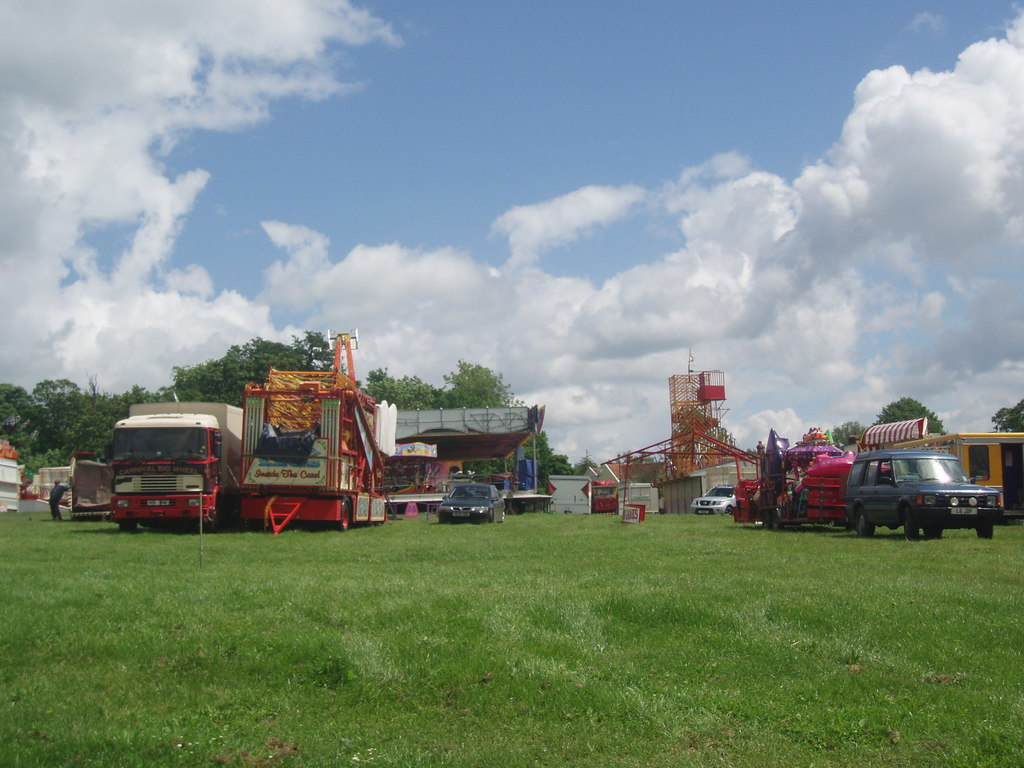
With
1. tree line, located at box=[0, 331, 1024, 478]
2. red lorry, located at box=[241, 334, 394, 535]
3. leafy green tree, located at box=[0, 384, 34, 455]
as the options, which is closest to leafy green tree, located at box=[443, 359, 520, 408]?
tree line, located at box=[0, 331, 1024, 478]

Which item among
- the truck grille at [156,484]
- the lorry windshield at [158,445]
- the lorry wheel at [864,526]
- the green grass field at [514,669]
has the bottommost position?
the green grass field at [514,669]

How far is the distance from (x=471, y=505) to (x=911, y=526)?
16286 millimetres

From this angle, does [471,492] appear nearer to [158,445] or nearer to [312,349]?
[158,445]

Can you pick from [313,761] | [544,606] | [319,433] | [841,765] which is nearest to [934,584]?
[544,606]

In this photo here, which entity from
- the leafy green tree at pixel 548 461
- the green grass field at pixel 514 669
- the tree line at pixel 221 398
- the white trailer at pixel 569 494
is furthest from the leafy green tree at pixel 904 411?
the green grass field at pixel 514 669

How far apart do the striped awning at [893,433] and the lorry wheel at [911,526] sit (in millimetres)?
12334

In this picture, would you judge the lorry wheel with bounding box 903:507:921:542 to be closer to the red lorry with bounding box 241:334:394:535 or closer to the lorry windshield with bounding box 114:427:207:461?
the red lorry with bounding box 241:334:394:535

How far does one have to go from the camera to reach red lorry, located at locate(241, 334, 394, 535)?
27828 mm

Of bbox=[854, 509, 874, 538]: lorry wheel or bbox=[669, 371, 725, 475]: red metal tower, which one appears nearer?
bbox=[854, 509, 874, 538]: lorry wheel

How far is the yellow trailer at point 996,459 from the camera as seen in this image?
2860 centimetres

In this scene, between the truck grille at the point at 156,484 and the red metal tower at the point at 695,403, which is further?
the red metal tower at the point at 695,403

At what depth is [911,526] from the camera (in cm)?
2042

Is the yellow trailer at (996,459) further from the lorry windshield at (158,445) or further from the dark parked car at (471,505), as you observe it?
the lorry windshield at (158,445)

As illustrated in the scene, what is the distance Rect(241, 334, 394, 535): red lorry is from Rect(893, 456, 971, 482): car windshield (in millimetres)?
15236
